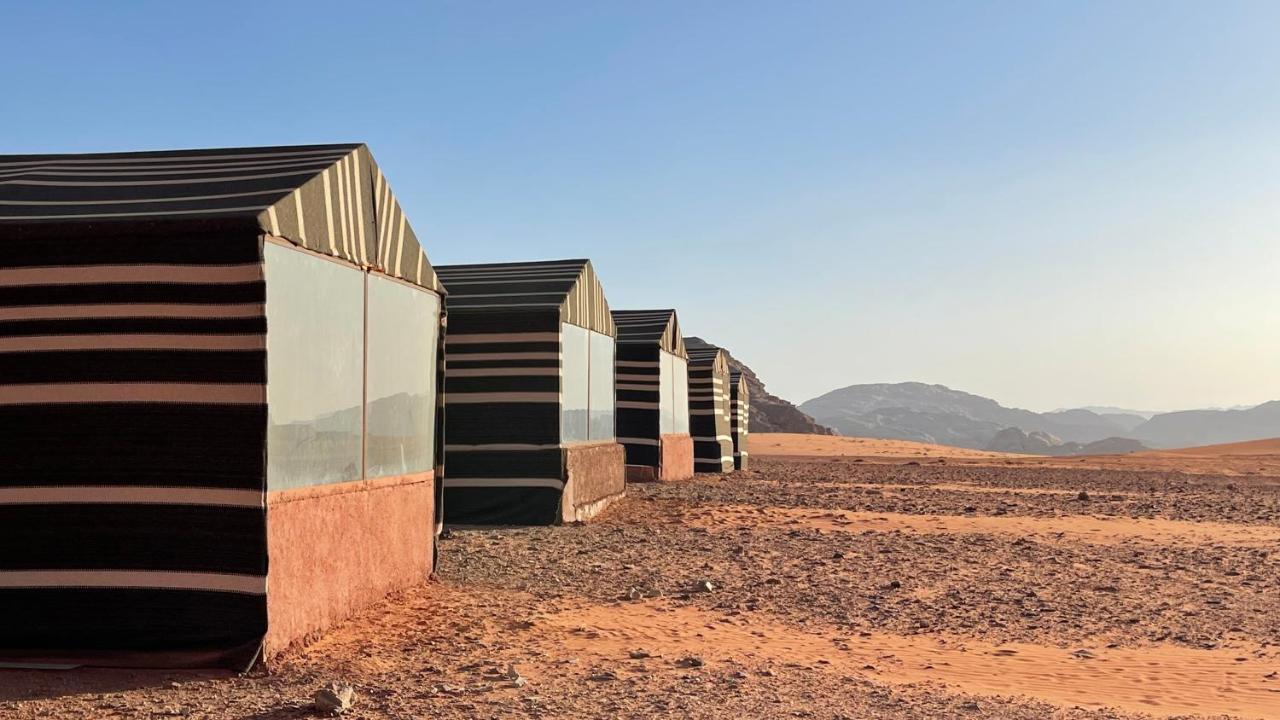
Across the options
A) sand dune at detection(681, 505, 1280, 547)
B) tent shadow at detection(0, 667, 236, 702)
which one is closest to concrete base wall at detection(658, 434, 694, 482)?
sand dune at detection(681, 505, 1280, 547)

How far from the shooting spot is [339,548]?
26.4 feet

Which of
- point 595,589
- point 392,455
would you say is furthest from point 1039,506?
point 392,455

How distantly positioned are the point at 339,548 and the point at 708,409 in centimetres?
2296

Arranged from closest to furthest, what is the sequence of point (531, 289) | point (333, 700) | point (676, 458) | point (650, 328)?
point (333, 700)
point (531, 289)
point (650, 328)
point (676, 458)

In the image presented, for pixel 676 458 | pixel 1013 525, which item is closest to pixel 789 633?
pixel 1013 525

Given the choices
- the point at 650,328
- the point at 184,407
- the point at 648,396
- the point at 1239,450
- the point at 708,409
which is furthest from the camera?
the point at 1239,450

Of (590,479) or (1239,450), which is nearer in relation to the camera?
(590,479)

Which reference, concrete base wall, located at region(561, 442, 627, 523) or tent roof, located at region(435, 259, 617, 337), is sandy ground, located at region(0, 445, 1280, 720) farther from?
tent roof, located at region(435, 259, 617, 337)

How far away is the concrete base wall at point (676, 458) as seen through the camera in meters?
25.1

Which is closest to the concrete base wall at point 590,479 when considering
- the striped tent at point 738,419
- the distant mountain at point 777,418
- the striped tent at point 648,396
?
the striped tent at point 648,396

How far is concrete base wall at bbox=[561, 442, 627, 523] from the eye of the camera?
15.7 meters

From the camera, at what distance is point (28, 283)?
23.0ft

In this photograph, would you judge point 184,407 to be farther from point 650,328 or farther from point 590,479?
point 650,328

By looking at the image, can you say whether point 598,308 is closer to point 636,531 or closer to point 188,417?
point 636,531
